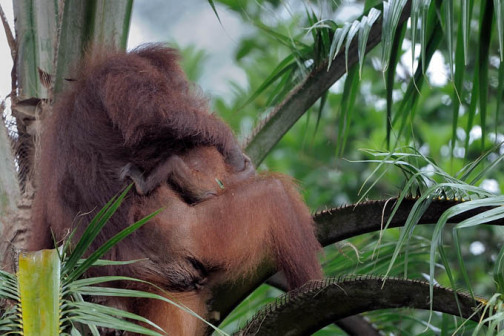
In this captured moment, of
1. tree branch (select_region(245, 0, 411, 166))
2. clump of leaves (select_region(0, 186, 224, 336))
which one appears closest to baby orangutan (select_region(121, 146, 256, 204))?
tree branch (select_region(245, 0, 411, 166))

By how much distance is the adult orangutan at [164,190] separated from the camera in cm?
299

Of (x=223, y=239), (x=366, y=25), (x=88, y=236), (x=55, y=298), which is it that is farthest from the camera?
(x=366, y=25)

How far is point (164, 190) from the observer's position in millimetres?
3191

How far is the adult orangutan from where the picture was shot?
299 cm

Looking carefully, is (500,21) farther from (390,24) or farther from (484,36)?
(390,24)

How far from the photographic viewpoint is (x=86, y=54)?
133 inches

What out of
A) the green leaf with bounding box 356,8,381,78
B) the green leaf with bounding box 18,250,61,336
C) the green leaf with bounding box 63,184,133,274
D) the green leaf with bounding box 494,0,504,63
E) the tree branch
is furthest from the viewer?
the tree branch

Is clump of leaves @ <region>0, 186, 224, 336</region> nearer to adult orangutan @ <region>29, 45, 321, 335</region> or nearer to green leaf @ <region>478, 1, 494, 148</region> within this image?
adult orangutan @ <region>29, 45, 321, 335</region>

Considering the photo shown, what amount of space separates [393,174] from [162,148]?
3322 mm

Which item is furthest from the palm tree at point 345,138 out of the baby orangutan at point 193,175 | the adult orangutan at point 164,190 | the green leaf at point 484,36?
the baby orangutan at point 193,175

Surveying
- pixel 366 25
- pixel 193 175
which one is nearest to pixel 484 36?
pixel 366 25

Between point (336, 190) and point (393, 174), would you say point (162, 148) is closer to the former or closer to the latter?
point (393, 174)

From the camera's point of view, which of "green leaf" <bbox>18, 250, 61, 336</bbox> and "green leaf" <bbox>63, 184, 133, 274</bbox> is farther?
"green leaf" <bbox>63, 184, 133, 274</bbox>

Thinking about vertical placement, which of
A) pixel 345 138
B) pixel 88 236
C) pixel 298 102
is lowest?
pixel 88 236
